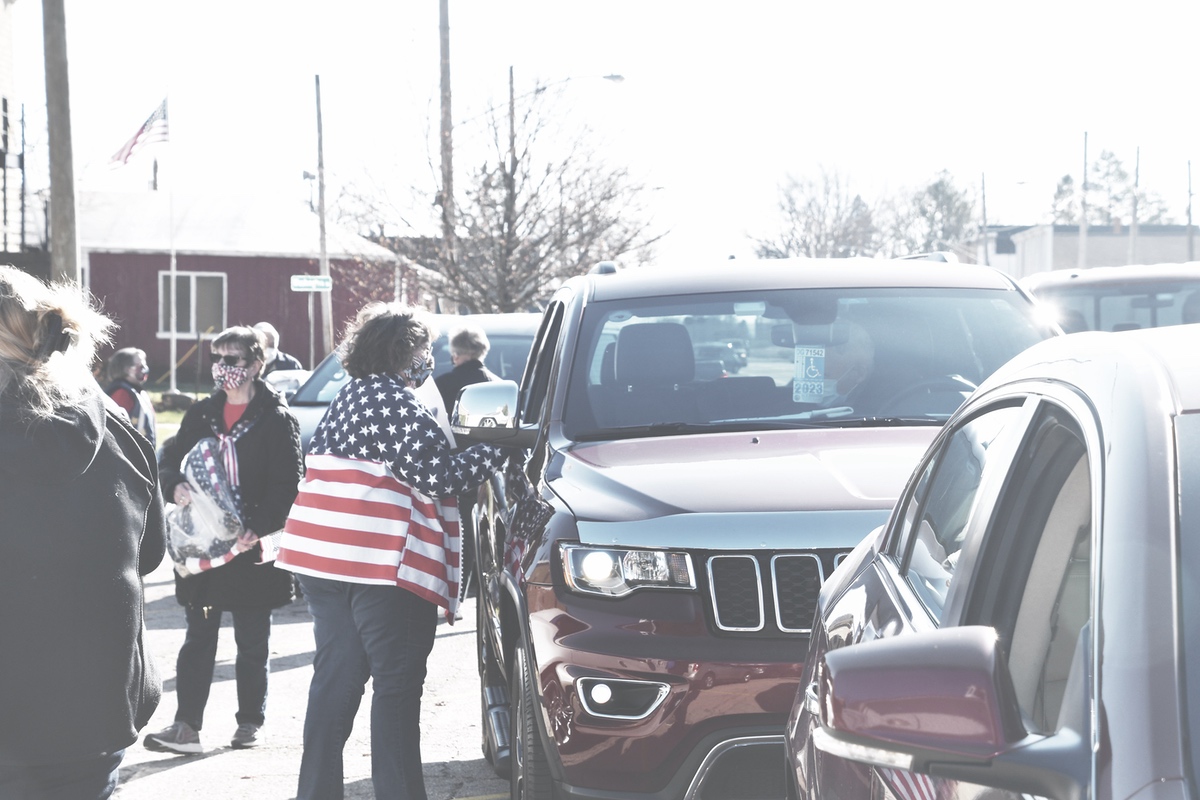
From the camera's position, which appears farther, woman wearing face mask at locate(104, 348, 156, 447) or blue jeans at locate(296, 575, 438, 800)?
woman wearing face mask at locate(104, 348, 156, 447)

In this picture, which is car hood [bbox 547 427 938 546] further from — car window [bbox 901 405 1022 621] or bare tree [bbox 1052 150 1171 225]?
bare tree [bbox 1052 150 1171 225]

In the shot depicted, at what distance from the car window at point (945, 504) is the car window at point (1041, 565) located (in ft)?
0.35

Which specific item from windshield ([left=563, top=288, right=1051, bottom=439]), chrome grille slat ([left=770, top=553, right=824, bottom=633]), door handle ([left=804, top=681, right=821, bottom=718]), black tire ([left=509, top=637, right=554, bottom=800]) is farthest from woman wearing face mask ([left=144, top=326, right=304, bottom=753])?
door handle ([left=804, top=681, right=821, bottom=718])

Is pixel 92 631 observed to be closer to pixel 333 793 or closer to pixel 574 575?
pixel 574 575

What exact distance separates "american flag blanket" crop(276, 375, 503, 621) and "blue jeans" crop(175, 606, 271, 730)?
1824 mm

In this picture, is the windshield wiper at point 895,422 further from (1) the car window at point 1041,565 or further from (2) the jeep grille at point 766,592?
(1) the car window at point 1041,565

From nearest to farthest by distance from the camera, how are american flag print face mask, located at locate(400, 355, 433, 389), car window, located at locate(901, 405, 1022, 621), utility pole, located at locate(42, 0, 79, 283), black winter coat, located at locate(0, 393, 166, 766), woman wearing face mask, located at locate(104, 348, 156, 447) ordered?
car window, located at locate(901, 405, 1022, 621) < black winter coat, located at locate(0, 393, 166, 766) < american flag print face mask, located at locate(400, 355, 433, 389) < woman wearing face mask, located at locate(104, 348, 156, 447) < utility pole, located at locate(42, 0, 79, 283)

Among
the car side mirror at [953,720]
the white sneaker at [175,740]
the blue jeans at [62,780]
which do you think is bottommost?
the white sneaker at [175,740]

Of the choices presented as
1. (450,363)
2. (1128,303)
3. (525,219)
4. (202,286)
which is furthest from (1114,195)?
(450,363)

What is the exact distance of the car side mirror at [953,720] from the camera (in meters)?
1.63

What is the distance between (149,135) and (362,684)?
2309cm

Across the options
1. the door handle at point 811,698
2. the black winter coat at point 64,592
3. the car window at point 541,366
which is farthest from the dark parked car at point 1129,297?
the black winter coat at point 64,592

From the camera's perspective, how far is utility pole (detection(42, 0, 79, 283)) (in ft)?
42.1

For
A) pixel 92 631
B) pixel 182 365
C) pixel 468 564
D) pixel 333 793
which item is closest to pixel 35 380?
pixel 92 631
